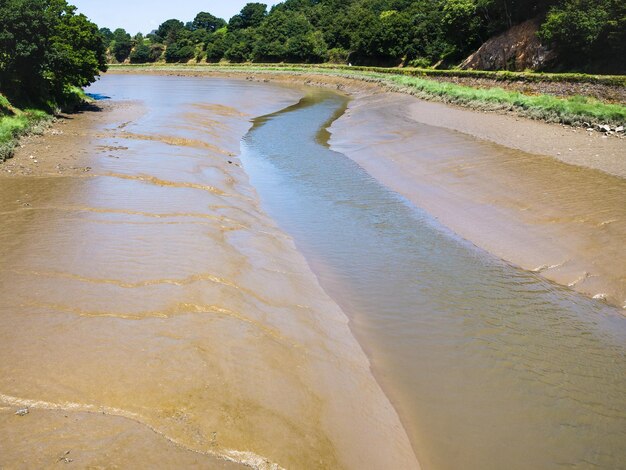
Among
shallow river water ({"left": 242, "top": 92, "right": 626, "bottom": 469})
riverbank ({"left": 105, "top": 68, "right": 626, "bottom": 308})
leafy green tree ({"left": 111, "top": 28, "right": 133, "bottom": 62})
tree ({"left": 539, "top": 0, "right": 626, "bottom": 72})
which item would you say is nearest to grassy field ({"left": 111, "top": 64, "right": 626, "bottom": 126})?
riverbank ({"left": 105, "top": 68, "right": 626, "bottom": 308})

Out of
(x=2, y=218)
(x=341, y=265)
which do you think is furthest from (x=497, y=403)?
(x=2, y=218)

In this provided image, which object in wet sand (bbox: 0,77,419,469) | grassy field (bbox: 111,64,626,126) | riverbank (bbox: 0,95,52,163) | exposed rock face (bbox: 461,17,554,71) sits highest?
exposed rock face (bbox: 461,17,554,71)

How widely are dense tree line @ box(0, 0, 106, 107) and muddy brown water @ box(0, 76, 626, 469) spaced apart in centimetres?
1393

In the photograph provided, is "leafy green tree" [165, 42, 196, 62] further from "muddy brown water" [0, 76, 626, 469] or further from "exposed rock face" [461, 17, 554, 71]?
"muddy brown water" [0, 76, 626, 469]

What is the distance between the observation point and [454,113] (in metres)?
31.5

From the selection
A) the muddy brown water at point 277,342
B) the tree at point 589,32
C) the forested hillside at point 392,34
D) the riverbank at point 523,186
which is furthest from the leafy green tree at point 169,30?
the muddy brown water at point 277,342

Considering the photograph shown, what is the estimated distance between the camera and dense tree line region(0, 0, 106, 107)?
2427cm

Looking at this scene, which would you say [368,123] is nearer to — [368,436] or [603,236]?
[603,236]

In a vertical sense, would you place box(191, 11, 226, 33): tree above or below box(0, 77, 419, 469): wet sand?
above

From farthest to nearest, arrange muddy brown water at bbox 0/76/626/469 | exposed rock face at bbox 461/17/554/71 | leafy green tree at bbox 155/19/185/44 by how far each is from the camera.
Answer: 1. leafy green tree at bbox 155/19/185/44
2. exposed rock face at bbox 461/17/554/71
3. muddy brown water at bbox 0/76/626/469

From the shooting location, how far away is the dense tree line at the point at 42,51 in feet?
79.6

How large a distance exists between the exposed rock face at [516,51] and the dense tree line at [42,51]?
3702 centimetres

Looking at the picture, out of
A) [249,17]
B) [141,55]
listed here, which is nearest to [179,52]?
[141,55]

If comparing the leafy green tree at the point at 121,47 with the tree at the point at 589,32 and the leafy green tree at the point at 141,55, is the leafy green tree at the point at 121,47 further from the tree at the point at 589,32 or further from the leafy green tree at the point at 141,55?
the tree at the point at 589,32
